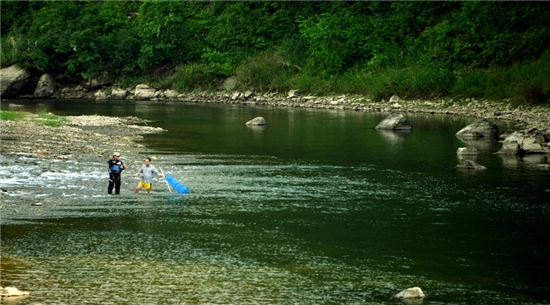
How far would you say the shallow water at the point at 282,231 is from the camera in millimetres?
23750

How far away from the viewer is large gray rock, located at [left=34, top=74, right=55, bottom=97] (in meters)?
110

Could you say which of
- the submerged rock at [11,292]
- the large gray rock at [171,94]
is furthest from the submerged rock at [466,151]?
the large gray rock at [171,94]

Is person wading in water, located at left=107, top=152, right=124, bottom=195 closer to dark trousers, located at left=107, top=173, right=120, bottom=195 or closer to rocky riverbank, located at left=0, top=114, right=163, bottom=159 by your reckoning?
dark trousers, located at left=107, top=173, right=120, bottom=195

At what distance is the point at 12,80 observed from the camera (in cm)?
10819

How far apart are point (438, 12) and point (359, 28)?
796 centimetres

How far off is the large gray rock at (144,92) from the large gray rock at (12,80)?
12.6m

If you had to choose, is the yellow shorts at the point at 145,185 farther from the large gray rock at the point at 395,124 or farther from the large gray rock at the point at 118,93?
the large gray rock at the point at 118,93

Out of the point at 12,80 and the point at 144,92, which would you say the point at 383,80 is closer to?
the point at 144,92

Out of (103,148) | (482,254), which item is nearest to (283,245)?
(482,254)

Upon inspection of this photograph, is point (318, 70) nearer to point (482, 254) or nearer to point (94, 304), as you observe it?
point (482, 254)

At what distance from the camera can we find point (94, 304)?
21.9 meters

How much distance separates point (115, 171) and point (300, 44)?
69.9m

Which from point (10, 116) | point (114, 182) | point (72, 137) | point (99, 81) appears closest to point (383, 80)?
point (10, 116)

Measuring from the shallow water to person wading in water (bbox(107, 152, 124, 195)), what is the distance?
0.56 metres
